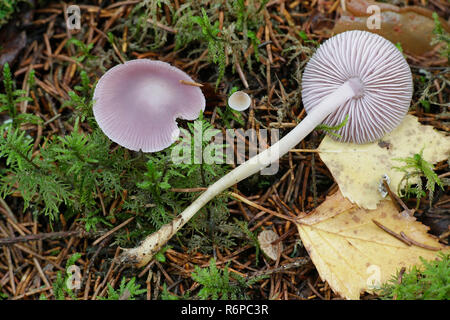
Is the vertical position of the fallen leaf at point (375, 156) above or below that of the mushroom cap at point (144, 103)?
below

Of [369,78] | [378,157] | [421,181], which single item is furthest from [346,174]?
[369,78]

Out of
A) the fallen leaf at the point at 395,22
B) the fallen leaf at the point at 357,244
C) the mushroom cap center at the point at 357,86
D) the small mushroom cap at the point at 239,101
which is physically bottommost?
the fallen leaf at the point at 357,244

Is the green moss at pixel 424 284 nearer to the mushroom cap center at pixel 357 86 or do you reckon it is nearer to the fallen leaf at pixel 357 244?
the fallen leaf at pixel 357 244

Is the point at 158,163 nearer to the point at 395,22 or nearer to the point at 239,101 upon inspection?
the point at 239,101

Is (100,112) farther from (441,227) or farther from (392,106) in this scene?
(441,227)

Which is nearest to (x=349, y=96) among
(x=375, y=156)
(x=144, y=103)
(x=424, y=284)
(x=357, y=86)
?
(x=357, y=86)

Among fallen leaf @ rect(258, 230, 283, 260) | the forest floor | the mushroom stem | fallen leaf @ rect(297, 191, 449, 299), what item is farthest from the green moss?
the mushroom stem

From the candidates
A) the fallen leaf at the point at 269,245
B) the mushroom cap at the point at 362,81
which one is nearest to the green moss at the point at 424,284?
the fallen leaf at the point at 269,245
